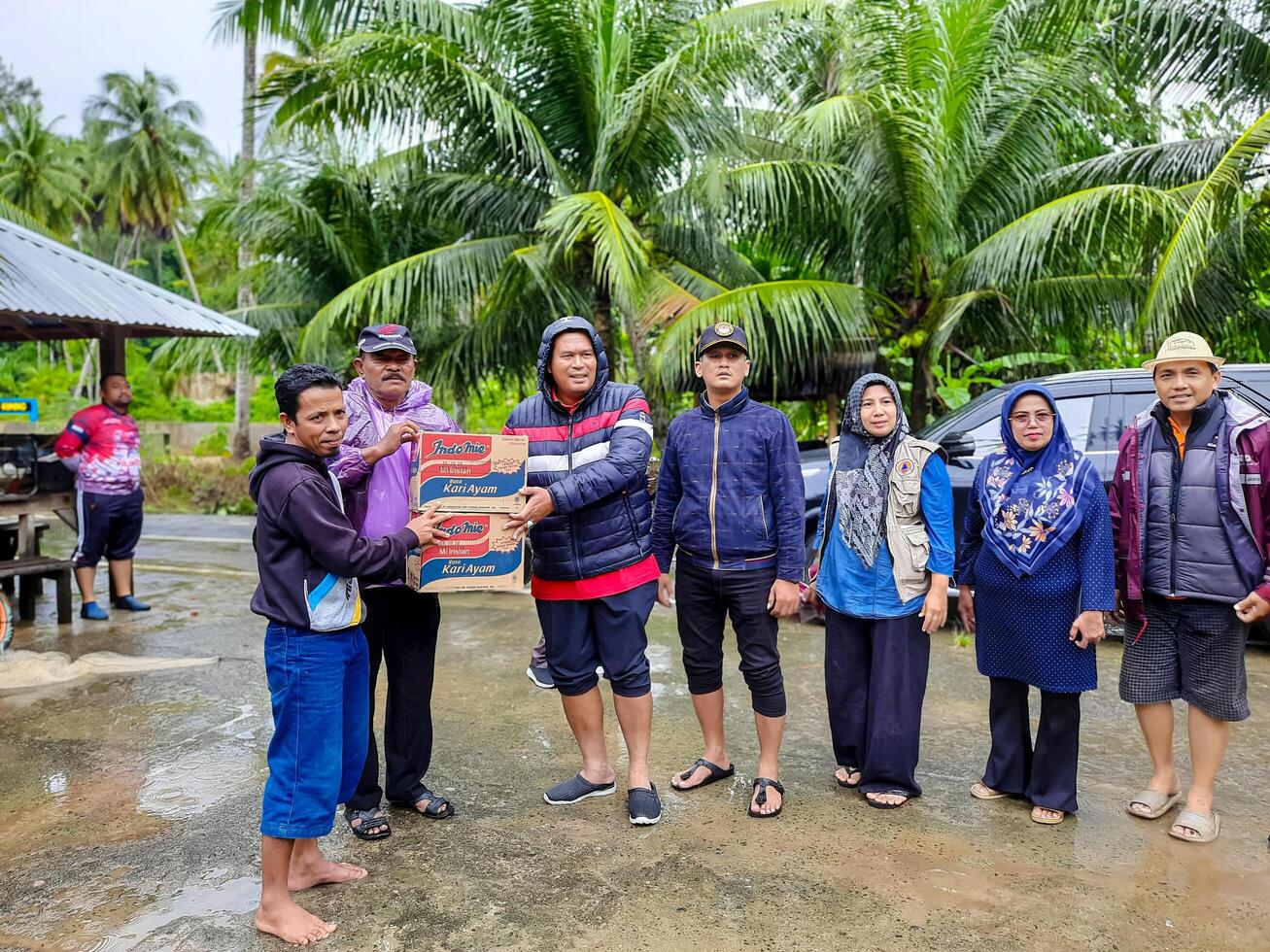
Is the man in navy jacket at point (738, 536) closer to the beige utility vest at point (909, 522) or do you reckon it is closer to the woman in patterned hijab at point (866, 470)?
the woman in patterned hijab at point (866, 470)

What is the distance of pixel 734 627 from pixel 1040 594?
120 centimetres

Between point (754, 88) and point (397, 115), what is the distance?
3805 millimetres

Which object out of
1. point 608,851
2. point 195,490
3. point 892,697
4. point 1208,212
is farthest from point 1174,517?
point 195,490

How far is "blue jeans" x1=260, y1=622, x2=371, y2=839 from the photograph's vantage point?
108 inches

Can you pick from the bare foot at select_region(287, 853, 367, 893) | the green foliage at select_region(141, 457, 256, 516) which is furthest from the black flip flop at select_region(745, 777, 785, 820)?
the green foliage at select_region(141, 457, 256, 516)

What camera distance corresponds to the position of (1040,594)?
362 centimetres

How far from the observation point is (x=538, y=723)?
470cm

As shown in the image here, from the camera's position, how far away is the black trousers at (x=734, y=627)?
12.2 feet

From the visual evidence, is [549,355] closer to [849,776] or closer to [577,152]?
[849,776]

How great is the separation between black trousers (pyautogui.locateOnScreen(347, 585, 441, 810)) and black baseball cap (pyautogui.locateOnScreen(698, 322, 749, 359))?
4.88 feet

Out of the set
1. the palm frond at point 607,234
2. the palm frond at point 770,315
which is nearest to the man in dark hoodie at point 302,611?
the palm frond at point 607,234

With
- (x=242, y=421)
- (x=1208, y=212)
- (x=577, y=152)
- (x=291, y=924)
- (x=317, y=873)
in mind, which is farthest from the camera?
(x=242, y=421)

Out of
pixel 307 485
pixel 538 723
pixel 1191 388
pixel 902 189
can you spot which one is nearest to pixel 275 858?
pixel 307 485

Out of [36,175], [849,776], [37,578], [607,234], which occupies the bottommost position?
[849,776]
